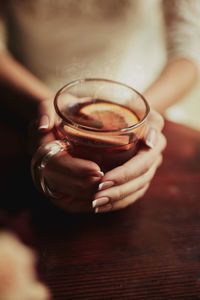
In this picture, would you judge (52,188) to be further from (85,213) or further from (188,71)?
(188,71)

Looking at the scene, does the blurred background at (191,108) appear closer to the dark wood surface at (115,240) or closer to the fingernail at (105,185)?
the dark wood surface at (115,240)

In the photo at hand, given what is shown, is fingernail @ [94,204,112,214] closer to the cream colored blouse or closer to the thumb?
the thumb

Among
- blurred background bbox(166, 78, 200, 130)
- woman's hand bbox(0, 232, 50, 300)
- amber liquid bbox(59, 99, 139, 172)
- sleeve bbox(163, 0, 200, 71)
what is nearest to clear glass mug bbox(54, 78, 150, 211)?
amber liquid bbox(59, 99, 139, 172)

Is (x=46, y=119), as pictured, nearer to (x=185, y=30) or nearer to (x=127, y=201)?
(x=127, y=201)

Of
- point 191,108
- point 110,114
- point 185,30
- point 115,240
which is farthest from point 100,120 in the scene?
point 191,108

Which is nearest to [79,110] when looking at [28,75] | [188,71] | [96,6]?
[28,75]

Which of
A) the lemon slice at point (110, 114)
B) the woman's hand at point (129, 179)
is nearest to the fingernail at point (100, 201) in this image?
the woman's hand at point (129, 179)
